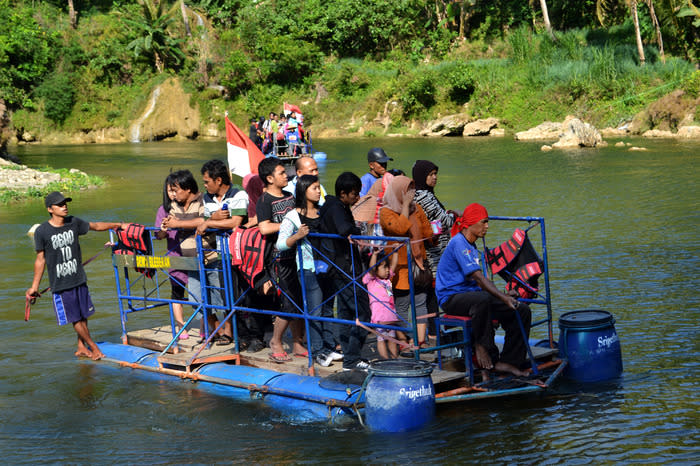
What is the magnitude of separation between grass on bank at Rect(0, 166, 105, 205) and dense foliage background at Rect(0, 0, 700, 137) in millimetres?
19764

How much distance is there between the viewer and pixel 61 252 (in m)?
8.55

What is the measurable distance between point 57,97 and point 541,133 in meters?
30.4

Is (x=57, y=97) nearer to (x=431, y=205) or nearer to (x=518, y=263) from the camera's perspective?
(x=431, y=205)

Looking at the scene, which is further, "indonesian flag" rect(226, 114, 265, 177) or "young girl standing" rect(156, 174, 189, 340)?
"indonesian flag" rect(226, 114, 265, 177)

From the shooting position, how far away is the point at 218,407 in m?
7.47

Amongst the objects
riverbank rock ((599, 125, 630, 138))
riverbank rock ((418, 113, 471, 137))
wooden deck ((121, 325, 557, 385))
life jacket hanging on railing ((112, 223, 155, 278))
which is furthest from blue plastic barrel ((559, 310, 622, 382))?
riverbank rock ((418, 113, 471, 137))

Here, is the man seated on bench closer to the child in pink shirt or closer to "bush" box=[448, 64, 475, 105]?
the child in pink shirt

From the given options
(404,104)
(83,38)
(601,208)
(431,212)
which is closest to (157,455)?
(431,212)

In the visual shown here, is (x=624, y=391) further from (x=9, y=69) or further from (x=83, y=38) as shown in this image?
(x=83, y=38)

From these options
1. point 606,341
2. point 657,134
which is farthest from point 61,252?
point 657,134

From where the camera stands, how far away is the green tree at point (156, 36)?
49750mm

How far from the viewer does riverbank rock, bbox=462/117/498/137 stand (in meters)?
38.2

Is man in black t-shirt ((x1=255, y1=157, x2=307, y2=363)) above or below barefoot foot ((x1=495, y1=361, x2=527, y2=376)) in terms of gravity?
above

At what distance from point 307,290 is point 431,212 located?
4.58ft
